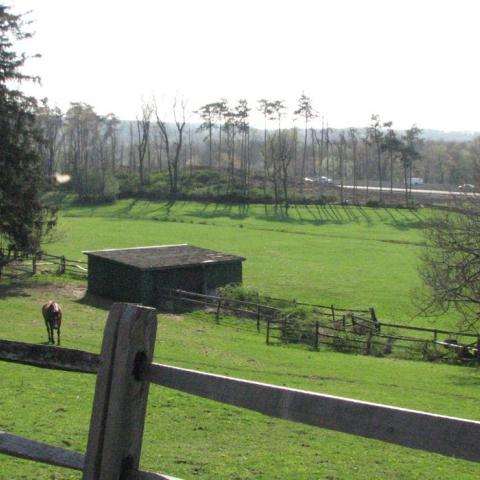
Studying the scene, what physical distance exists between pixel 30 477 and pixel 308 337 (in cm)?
2126

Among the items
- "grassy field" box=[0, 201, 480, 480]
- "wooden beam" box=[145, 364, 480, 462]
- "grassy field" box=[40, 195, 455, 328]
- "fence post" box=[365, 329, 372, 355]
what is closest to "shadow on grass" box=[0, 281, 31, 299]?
"grassy field" box=[0, 201, 480, 480]

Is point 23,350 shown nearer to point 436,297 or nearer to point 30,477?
point 30,477

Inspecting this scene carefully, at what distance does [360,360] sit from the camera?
2441 centimetres

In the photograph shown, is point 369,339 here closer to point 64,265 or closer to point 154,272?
point 154,272

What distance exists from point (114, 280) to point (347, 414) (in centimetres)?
3557

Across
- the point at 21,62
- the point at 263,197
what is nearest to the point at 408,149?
the point at 263,197

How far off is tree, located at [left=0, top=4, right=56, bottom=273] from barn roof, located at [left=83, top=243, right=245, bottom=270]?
4.76 meters

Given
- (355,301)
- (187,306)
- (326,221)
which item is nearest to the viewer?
(187,306)

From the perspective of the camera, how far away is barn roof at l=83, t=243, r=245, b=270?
120 ft

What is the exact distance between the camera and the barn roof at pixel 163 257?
3644 centimetres

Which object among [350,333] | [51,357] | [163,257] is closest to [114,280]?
[163,257]

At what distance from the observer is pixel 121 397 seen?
3.04 meters

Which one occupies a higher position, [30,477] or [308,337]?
[30,477]

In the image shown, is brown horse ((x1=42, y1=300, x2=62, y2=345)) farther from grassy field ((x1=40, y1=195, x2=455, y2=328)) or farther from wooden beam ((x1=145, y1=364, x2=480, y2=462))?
wooden beam ((x1=145, y1=364, x2=480, y2=462))
